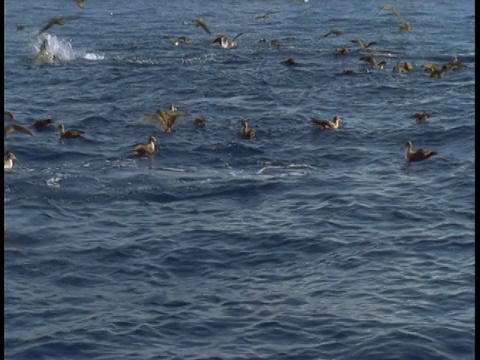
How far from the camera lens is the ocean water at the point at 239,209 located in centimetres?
1394

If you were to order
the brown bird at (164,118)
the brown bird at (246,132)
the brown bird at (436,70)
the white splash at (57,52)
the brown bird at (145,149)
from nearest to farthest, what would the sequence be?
1. the brown bird at (145,149)
2. the brown bird at (246,132)
3. the brown bird at (164,118)
4. the brown bird at (436,70)
5. the white splash at (57,52)

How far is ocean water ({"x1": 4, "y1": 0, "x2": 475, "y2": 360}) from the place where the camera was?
13938 millimetres

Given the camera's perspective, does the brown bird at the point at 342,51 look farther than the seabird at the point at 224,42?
No

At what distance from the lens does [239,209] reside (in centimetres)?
1917

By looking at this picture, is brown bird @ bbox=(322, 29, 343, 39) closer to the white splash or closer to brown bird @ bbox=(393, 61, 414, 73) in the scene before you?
brown bird @ bbox=(393, 61, 414, 73)

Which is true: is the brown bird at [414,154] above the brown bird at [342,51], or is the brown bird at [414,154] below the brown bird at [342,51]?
below

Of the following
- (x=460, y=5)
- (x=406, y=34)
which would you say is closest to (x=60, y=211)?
(x=406, y=34)

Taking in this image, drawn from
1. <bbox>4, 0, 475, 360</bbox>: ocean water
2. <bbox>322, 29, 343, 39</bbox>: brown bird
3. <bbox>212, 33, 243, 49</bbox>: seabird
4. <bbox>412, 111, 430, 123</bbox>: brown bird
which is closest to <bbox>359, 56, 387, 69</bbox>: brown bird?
<bbox>4, 0, 475, 360</bbox>: ocean water

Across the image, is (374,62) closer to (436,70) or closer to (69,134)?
(436,70)

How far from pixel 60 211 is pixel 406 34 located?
21739mm

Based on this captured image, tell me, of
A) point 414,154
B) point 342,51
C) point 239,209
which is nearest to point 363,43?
point 342,51

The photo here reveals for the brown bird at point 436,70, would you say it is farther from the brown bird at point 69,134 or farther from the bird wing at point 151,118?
the brown bird at point 69,134

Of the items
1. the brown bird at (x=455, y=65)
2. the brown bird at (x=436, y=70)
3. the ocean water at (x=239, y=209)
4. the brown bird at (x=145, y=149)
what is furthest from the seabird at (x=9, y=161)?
the brown bird at (x=455, y=65)

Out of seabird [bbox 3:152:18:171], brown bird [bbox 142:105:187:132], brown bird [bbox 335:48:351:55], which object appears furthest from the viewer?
brown bird [bbox 335:48:351:55]
